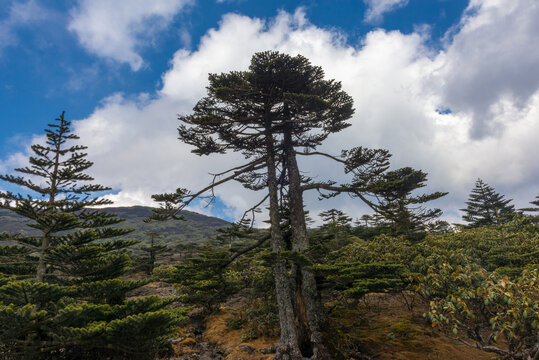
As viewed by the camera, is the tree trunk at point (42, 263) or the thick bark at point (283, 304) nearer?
the thick bark at point (283, 304)

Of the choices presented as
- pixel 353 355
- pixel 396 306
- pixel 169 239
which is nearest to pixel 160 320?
pixel 353 355

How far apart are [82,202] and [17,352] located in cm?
636

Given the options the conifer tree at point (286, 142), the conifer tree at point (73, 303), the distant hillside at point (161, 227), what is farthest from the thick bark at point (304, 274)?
the distant hillside at point (161, 227)

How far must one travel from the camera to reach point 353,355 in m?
7.75

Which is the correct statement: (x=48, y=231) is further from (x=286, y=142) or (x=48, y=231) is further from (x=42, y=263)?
(x=286, y=142)

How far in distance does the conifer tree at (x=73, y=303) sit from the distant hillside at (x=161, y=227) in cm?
8861

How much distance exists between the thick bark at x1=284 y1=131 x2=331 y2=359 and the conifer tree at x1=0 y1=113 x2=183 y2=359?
4.41 m

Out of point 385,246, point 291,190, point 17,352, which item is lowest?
point 17,352

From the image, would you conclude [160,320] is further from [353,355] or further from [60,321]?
[353,355]

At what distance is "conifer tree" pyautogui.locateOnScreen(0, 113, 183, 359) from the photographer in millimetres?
4426

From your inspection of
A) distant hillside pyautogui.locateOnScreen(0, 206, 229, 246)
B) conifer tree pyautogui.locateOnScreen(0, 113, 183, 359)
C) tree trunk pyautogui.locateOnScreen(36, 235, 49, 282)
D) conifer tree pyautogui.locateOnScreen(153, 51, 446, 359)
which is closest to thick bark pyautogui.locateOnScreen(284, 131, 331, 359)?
conifer tree pyautogui.locateOnScreen(153, 51, 446, 359)

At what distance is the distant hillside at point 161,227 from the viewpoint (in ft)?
355

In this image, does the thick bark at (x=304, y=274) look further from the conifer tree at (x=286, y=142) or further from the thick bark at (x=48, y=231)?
the thick bark at (x=48, y=231)

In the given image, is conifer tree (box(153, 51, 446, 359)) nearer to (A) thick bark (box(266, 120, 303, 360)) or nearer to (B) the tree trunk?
(A) thick bark (box(266, 120, 303, 360))
